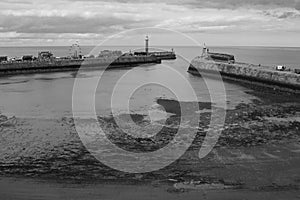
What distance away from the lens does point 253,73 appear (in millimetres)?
35250

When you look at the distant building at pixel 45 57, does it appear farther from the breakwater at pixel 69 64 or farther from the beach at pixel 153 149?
the beach at pixel 153 149

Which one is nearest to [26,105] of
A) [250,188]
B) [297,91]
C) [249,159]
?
[249,159]

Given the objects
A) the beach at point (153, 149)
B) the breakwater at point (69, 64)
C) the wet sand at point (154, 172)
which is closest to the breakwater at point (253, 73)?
the beach at point (153, 149)

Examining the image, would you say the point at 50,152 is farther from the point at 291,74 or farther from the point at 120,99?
the point at 291,74

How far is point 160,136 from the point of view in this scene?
47.3 feet

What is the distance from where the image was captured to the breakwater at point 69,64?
1754 inches

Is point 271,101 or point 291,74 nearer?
point 271,101

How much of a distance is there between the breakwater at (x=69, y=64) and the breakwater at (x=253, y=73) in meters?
13.5

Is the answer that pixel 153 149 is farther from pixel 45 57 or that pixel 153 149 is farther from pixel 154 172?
pixel 45 57

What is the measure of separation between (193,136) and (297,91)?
16325 millimetres

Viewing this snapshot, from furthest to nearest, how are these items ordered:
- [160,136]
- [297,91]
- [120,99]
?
[297,91], [120,99], [160,136]

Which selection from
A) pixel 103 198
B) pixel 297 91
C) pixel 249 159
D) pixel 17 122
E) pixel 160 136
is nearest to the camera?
pixel 103 198

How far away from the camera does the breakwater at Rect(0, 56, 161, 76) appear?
44.6 m

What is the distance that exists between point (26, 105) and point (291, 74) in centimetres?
2003
